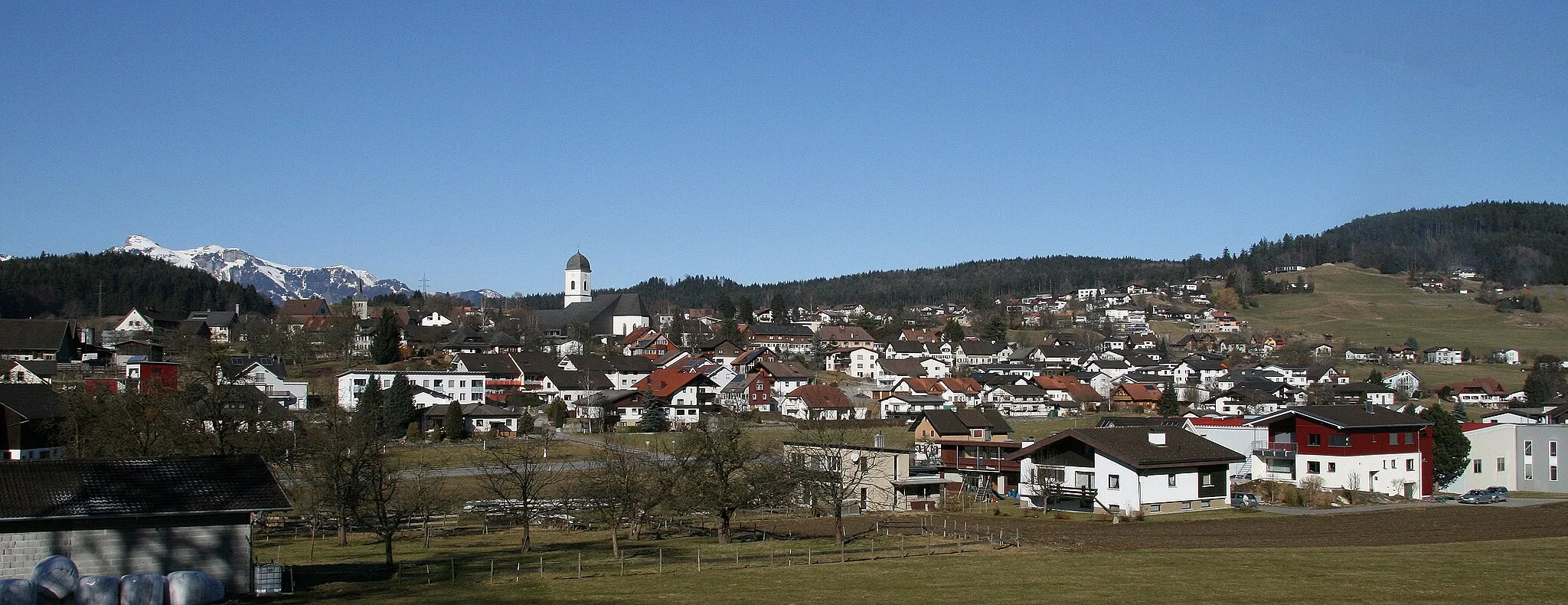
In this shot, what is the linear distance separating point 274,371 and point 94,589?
5829 centimetres

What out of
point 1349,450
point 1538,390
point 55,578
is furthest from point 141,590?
point 1538,390

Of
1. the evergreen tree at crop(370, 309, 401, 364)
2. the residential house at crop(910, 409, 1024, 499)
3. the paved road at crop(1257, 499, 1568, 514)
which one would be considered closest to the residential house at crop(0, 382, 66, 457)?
the residential house at crop(910, 409, 1024, 499)

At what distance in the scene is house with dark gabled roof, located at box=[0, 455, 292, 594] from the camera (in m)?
20.0

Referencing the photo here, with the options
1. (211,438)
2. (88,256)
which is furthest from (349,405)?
(88,256)

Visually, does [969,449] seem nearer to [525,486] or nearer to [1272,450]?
[1272,450]

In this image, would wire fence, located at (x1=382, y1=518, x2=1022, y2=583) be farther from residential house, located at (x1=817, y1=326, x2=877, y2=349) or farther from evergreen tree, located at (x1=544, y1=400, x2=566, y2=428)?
residential house, located at (x1=817, y1=326, x2=877, y2=349)

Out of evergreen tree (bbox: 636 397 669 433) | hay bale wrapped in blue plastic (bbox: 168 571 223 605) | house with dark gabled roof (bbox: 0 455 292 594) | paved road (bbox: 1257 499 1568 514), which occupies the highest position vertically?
house with dark gabled roof (bbox: 0 455 292 594)

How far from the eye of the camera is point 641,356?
9488 centimetres

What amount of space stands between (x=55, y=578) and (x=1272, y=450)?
1626 inches

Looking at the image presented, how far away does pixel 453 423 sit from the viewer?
62.2m

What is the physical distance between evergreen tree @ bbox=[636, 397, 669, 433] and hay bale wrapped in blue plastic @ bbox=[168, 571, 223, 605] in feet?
152

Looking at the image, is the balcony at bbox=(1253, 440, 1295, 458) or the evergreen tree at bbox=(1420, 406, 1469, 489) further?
the evergreen tree at bbox=(1420, 406, 1469, 489)

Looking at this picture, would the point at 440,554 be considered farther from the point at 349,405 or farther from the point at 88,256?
the point at 88,256

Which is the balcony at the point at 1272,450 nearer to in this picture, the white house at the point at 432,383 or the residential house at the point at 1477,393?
the white house at the point at 432,383
